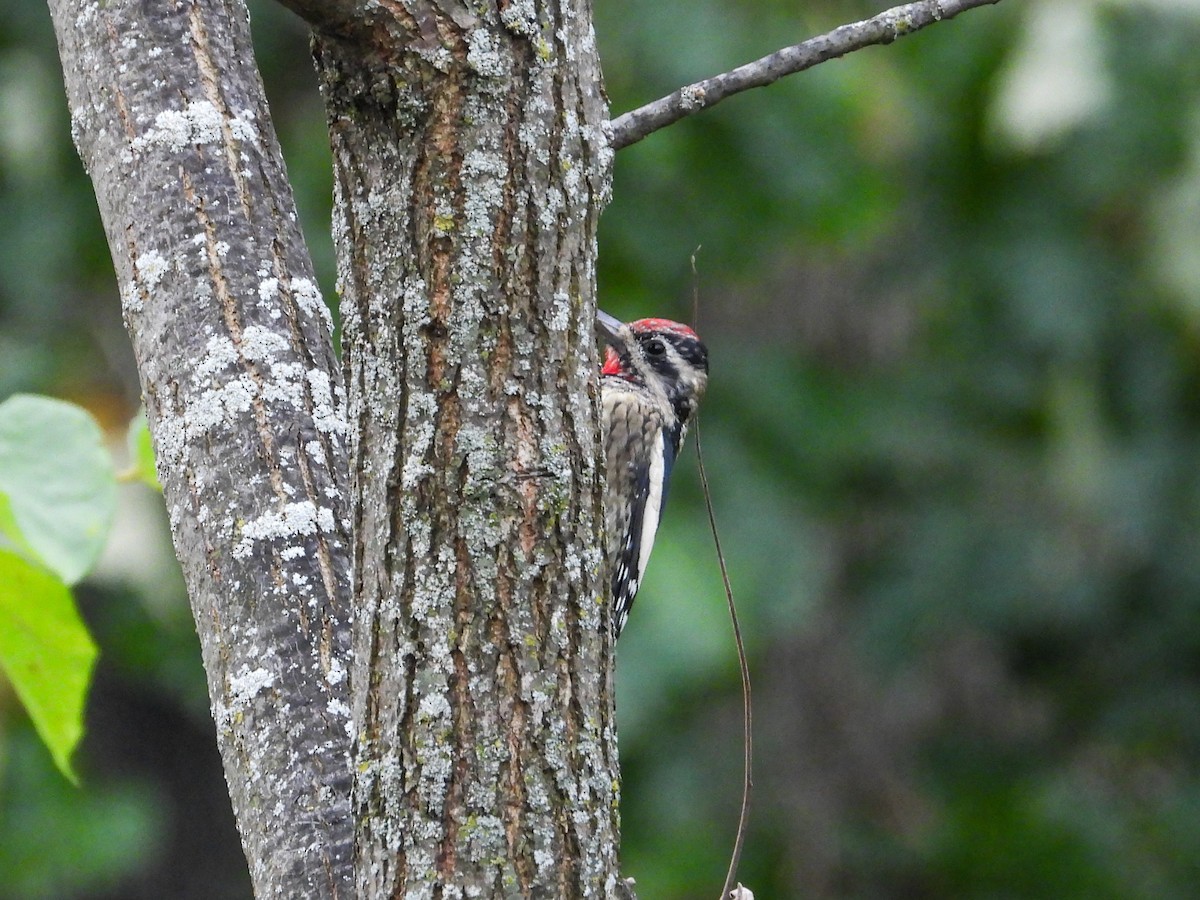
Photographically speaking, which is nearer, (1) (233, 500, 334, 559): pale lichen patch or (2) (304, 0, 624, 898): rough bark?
(2) (304, 0, 624, 898): rough bark

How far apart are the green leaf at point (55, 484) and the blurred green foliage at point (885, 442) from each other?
341cm

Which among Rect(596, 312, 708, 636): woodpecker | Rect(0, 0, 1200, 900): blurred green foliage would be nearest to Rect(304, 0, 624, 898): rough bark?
Rect(596, 312, 708, 636): woodpecker

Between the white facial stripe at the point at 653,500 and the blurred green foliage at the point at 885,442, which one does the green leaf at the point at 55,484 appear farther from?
the blurred green foliage at the point at 885,442

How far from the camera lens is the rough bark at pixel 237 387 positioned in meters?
1.57

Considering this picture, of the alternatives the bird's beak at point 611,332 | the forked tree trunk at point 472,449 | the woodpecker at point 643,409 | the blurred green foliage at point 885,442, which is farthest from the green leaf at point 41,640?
the blurred green foliage at point 885,442

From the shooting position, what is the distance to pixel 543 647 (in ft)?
4.51

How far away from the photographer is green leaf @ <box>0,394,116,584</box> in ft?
5.56

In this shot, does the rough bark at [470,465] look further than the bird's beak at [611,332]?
No

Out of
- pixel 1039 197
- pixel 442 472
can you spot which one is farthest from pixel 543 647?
pixel 1039 197

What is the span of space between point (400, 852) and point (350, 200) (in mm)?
619

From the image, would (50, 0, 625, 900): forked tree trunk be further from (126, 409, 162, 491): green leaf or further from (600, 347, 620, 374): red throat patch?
(600, 347, 620, 374): red throat patch

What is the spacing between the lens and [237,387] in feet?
5.59

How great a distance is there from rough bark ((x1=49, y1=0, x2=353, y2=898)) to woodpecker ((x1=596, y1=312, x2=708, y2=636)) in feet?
7.97

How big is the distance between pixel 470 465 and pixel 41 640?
0.73 m
